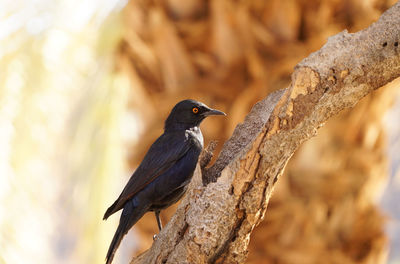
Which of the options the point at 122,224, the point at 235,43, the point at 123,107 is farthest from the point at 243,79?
the point at 122,224

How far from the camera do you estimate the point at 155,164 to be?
2859 millimetres

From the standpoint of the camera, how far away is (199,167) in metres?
2.14

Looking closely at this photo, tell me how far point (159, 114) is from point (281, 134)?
344cm

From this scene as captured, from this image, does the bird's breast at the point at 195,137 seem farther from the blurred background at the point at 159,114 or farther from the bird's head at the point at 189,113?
the blurred background at the point at 159,114

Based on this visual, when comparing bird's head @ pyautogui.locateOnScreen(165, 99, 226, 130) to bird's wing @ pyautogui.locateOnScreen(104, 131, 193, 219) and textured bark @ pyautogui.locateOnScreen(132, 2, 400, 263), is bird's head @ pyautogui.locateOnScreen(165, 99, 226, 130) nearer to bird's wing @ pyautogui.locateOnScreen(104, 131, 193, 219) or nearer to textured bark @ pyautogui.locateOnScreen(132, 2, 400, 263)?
bird's wing @ pyautogui.locateOnScreen(104, 131, 193, 219)

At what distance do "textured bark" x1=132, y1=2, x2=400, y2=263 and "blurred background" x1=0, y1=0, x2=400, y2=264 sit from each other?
2182 millimetres

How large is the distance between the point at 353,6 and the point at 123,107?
272 cm

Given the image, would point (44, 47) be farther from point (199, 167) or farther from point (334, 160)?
point (334, 160)

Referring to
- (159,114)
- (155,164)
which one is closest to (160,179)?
(155,164)

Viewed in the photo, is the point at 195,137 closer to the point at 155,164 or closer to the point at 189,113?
the point at 189,113

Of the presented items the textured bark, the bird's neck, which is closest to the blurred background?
the bird's neck

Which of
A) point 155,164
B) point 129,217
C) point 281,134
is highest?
point 155,164

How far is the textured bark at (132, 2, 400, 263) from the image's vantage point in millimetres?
1947

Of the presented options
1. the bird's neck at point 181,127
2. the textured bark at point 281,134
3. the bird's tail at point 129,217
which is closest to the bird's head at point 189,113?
the bird's neck at point 181,127
